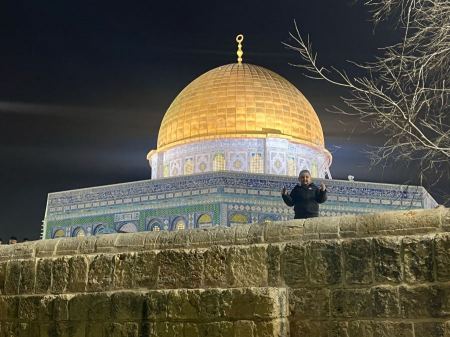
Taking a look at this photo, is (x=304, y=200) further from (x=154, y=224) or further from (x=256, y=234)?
(x=154, y=224)

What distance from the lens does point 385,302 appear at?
9.58ft

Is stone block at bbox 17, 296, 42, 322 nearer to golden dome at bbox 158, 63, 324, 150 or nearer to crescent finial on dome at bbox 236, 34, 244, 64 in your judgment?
golden dome at bbox 158, 63, 324, 150

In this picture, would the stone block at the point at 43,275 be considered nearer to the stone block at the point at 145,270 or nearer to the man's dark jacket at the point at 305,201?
the stone block at the point at 145,270

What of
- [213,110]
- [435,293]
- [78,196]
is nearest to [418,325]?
[435,293]

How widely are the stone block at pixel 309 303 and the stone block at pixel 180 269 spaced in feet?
1.87

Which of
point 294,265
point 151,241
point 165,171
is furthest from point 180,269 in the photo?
point 165,171

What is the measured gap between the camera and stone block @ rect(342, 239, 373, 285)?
303cm

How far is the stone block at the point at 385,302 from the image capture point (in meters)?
2.89

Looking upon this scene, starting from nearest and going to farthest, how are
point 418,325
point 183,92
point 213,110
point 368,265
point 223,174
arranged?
point 418,325 < point 368,265 < point 223,174 < point 213,110 < point 183,92

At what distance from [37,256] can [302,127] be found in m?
18.9

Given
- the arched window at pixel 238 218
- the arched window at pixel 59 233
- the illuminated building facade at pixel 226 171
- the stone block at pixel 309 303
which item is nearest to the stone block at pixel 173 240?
the stone block at pixel 309 303

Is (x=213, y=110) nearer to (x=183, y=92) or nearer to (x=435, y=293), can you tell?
(x=183, y=92)

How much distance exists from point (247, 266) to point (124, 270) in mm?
827

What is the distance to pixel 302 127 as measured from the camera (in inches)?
886
